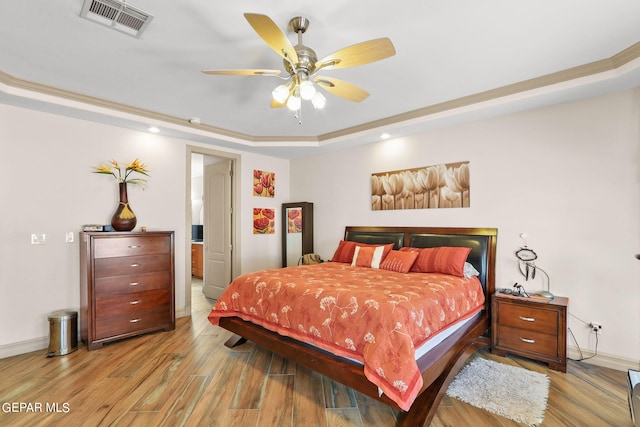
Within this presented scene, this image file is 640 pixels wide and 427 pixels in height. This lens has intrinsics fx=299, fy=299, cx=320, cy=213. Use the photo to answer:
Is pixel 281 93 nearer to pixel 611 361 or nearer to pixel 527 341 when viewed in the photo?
pixel 527 341

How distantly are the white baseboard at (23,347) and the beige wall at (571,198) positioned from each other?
15.2 ft

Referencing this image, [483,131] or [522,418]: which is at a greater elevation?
[483,131]

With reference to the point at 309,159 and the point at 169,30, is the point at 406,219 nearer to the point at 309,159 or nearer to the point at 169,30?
the point at 309,159

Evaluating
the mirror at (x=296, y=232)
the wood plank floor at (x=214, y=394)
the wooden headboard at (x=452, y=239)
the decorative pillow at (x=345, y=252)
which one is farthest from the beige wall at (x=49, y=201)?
the wooden headboard at (x=452, y=239)

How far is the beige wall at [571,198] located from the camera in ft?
8.90

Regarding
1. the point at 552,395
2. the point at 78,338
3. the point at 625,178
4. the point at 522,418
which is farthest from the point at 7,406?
the point at 625,178

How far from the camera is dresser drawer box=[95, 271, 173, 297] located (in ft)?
10.5

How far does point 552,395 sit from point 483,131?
2.68 meters

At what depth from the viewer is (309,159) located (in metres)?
5.43

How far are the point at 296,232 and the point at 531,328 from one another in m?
3.58

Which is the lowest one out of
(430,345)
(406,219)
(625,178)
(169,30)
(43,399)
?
(43,399)

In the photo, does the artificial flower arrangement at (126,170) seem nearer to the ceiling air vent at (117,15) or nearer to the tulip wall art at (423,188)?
the ceiling air vent at (117,15)

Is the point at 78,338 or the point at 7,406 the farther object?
the point at 78,338

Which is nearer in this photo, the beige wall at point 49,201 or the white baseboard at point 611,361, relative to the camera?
the white baseboard at point 611,361
